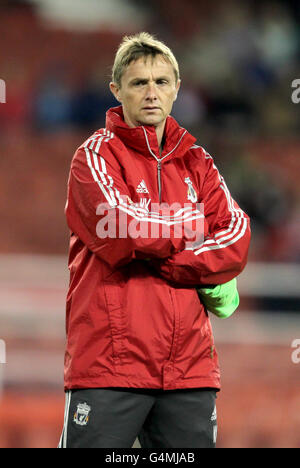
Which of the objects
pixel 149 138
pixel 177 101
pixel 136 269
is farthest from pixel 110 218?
pixel 177 101

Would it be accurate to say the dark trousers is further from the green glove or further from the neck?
the neck

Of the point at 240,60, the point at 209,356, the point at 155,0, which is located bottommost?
the point at 209,356

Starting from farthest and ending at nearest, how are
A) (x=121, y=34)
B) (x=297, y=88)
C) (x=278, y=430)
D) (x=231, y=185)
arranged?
(x=121, y=34) → (x=297, y=88) → (x=231, y=185) → (x=278, y=430)

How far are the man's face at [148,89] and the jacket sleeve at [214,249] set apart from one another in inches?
8.5

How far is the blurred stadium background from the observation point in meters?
5.85

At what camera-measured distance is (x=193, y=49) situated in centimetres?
950

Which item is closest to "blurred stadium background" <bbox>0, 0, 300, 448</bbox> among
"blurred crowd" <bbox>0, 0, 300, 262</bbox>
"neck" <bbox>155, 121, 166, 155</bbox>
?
"blurred crowd" <bbox>0, 0, 300, 262</bbox>

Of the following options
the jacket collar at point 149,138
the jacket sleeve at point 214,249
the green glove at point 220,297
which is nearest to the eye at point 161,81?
the jacket collar at point 149,138

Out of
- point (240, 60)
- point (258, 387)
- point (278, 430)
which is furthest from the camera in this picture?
point (240, 60)

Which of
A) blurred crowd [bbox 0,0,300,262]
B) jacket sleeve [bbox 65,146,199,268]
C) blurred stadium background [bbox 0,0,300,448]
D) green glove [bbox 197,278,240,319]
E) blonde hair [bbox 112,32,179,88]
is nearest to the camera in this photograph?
jacket sleeve [bbox 65,146,199,268]

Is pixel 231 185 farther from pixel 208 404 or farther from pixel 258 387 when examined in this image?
pixel 208 404

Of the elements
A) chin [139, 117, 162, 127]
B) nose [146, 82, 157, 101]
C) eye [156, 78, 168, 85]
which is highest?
eye [156, 78, 168, 85]
